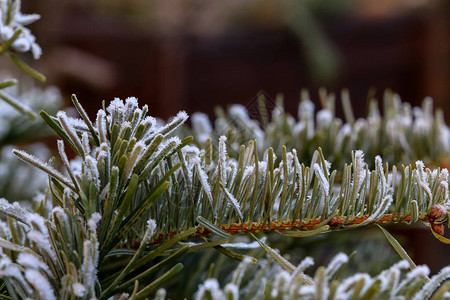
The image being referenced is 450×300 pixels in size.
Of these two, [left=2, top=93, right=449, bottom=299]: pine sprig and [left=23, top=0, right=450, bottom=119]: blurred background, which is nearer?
[left=2, top=93, right=449, bottom=299]: pine sprig

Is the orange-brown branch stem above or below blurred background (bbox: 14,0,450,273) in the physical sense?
below

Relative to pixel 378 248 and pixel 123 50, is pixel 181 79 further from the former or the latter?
pixel 378 248

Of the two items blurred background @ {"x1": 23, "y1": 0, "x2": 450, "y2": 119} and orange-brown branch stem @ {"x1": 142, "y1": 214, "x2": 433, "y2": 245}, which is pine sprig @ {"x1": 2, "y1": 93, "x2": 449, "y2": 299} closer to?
orange-brown branch stem @ {"x1": 142, "y1": 214, "x2": 433, "y2": 245}

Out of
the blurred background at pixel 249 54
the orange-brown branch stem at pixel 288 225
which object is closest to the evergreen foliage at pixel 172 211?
the orange-brown branch stem at pixel 288 225

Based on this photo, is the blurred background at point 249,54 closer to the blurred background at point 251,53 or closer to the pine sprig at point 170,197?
the blurred background at point 251,53

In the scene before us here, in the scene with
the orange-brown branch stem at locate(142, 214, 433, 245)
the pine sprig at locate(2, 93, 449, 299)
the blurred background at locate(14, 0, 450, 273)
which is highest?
the blurred background at locate(14, 0, 450, 273)

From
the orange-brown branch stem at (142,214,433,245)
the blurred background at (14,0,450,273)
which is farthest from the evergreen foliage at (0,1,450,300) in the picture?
the blurred background at (14,0,450,273)

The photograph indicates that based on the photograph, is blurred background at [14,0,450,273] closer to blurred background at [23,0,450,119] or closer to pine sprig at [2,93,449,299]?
blurred background at [23,0,450,119]

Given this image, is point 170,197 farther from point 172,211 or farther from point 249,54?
point 249,54
